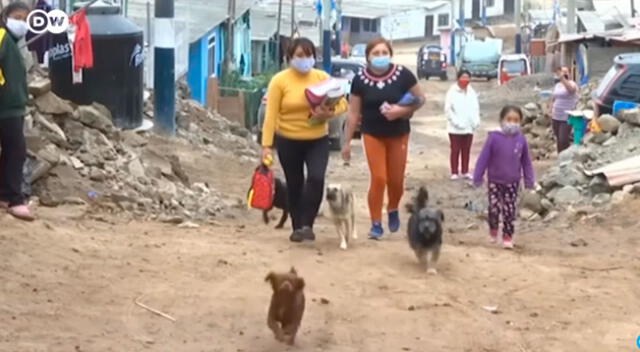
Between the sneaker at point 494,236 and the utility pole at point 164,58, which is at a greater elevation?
the utility pole at point 164,58

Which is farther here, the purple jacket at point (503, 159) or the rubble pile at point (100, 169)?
the rubble pile at point (100, 169)

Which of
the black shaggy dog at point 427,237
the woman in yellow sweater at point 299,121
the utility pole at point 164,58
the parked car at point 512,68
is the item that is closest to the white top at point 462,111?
the utility pole at point 164,58

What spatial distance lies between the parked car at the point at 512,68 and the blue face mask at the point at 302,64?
153 ft

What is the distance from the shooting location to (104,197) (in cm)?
1272

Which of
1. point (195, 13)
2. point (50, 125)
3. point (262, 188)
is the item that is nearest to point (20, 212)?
point (262, 188)

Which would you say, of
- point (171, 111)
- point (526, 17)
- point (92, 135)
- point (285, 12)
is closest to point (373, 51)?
point (92, 135)

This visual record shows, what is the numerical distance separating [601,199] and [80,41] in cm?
633

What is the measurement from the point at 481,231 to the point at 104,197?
3.83 metres

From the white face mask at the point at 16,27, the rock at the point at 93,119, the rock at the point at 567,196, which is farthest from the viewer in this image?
the rock at the point at 93,119

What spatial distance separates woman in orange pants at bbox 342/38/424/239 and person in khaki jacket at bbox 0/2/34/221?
102 inches

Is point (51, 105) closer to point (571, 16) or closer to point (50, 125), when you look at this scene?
point (50, 125)

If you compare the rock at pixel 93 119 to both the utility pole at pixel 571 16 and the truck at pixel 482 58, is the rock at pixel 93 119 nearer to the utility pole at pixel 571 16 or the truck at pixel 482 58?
the utility pole at pixel 571 16

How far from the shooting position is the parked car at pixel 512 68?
56.6 metres

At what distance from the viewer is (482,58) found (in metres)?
64.7
